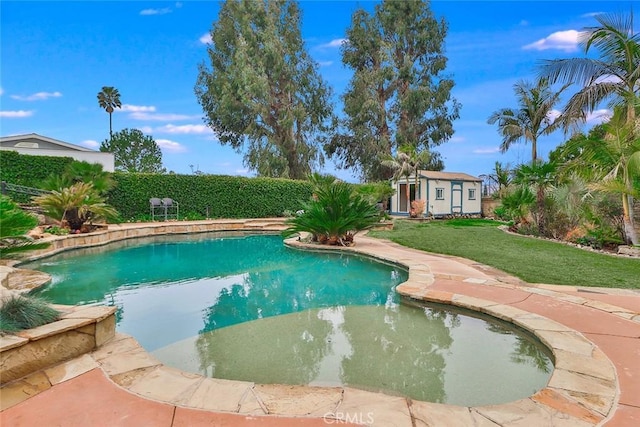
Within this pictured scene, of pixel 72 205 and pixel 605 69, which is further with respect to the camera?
pixel 605 69

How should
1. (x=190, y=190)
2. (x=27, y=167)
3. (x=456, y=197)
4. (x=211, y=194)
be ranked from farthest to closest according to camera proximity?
(x=456, y=197) → (x=211, y=194) → (x=190, y=190) → (x=27, y=167)

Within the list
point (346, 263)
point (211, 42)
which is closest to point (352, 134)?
point (211, 42)

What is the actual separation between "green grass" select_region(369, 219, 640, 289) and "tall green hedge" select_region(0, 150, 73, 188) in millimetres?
11914

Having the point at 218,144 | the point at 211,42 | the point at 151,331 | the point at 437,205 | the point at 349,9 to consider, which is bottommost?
the point at 151,331

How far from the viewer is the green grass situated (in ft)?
17.6

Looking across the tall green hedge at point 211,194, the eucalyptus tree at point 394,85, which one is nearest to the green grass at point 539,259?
the tall green hedge at point 211,194

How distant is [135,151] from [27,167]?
89.6 ft

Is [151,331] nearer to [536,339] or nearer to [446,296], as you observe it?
[446,296]

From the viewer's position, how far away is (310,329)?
389cm

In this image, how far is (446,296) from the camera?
14.5 ft

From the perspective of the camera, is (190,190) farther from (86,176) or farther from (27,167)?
(27,167)

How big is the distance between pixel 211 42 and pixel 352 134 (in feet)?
37.5

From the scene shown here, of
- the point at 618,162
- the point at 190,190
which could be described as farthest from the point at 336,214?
the point at 190,190

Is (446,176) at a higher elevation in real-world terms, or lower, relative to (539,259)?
higher
